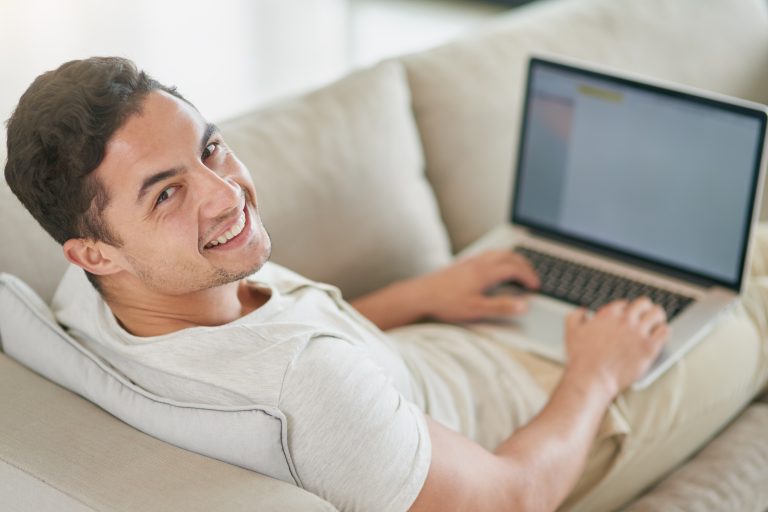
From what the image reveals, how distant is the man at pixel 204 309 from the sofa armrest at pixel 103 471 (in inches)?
2.7

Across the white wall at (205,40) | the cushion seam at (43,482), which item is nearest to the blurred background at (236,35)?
the white wall at (205,40)

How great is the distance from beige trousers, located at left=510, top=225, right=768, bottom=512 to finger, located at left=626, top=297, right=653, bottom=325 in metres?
0.10

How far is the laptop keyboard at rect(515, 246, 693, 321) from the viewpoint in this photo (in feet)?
5.72

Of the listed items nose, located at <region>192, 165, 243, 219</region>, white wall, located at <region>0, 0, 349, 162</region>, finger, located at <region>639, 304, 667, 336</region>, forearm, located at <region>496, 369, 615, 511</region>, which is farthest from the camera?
white wall, located at <region>0, 0, 349, 162</region>

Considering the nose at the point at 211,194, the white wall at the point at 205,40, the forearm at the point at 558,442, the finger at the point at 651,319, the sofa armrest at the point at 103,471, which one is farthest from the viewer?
the white wall at the point at 205,40

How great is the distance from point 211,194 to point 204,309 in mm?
169

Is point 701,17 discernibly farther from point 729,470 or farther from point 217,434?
point 217,434

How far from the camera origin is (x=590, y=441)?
55.7 inches

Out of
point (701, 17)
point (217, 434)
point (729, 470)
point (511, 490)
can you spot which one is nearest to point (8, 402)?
point (217, 434)

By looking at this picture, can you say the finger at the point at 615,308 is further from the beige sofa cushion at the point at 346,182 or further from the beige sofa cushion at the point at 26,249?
the beige sofa cushion at the point at 26,249

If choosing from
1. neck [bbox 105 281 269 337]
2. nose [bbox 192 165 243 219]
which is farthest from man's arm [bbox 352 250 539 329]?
nose [bbox 192 165 243 219]

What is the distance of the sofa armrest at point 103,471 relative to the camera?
104 cm

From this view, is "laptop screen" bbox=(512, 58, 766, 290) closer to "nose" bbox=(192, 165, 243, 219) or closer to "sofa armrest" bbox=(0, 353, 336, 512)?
"nose" bbox=(192, 165, 243, 219)

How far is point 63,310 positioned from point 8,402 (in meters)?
0.16
